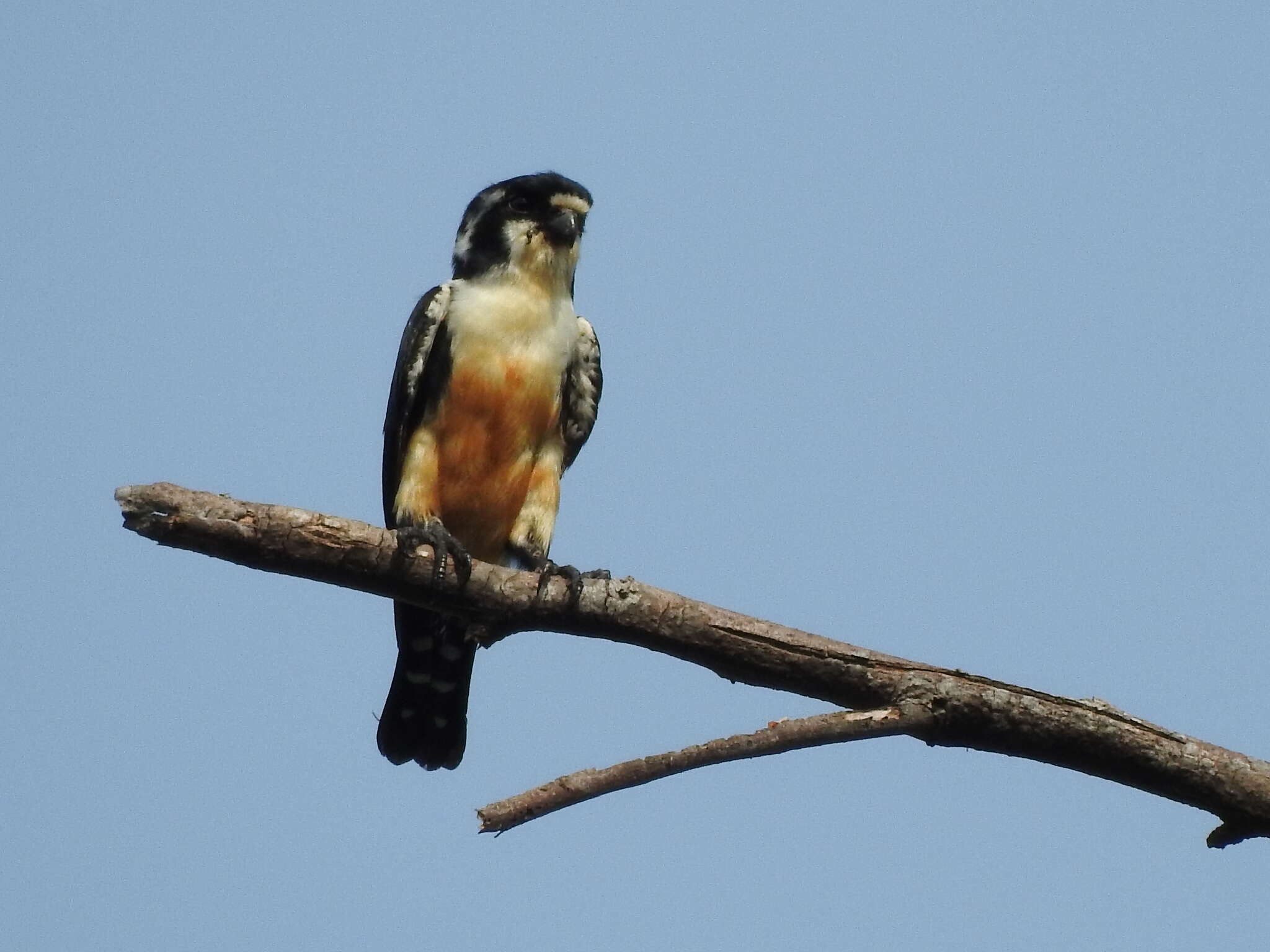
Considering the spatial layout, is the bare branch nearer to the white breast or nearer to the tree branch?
the tree branch

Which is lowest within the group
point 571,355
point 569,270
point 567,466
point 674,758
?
point 674,758

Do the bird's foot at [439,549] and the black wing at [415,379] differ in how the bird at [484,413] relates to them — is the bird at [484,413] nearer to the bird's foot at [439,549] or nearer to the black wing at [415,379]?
the black wing at [415,379]

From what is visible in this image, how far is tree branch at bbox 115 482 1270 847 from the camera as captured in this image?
4.89 meters

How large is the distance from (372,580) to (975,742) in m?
2.37

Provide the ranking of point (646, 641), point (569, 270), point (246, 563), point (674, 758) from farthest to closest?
point (569, 270) → point (646, 641) → point (246, 563) → point (674, 758)

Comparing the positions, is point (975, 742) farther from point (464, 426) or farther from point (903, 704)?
point (464, 426)

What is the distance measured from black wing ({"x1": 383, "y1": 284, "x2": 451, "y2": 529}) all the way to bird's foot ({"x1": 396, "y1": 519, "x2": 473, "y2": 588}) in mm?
1774

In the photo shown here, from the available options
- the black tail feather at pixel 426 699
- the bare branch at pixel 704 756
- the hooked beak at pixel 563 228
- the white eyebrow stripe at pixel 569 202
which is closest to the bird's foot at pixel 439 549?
the bare branch at pixel 704 756

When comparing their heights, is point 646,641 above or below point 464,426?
below

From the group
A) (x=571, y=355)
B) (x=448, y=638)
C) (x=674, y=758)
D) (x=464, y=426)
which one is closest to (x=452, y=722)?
(x=448, y=638)

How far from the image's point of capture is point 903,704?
4.91 metres

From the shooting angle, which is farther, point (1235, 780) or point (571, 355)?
point (571, 355)

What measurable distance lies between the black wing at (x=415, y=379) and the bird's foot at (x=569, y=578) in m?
1.63

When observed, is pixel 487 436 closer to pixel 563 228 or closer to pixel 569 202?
pixel 563 228
